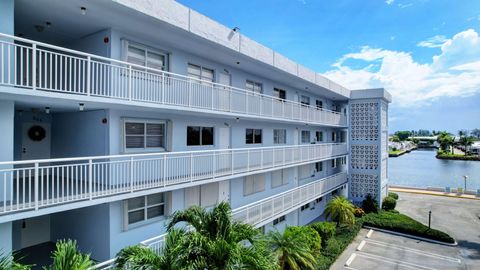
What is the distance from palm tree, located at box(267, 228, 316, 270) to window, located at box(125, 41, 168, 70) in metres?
8.55

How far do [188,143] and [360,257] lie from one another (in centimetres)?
1235

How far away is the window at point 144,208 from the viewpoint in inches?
390

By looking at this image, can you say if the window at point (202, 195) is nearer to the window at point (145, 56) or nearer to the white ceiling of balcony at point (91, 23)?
the window at point (145, 56)

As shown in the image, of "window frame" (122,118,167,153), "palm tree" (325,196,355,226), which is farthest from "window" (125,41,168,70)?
"palm tree" (325,196,355,226)

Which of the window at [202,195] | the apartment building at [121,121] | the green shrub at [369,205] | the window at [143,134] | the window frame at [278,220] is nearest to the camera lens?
the apartment building at [121,121]

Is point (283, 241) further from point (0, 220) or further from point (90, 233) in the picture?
point (0, 220)

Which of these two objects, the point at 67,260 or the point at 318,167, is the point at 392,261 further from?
the point at 67,260

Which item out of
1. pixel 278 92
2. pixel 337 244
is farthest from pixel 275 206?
pixel 278 92

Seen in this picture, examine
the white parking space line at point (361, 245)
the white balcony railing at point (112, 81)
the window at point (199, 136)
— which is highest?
the white balcony railing at point (112, 81)

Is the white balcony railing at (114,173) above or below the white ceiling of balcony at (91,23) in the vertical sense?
below

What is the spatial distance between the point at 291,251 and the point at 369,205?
15984 millimetres

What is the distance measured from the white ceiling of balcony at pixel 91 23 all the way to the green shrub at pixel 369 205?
19.6 m

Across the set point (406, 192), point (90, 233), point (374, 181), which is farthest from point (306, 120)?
point (406, 192)

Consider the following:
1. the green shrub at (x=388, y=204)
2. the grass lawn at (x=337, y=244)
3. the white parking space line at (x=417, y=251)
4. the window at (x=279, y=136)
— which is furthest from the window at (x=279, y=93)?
the green shrub at (x=388, y=204)
